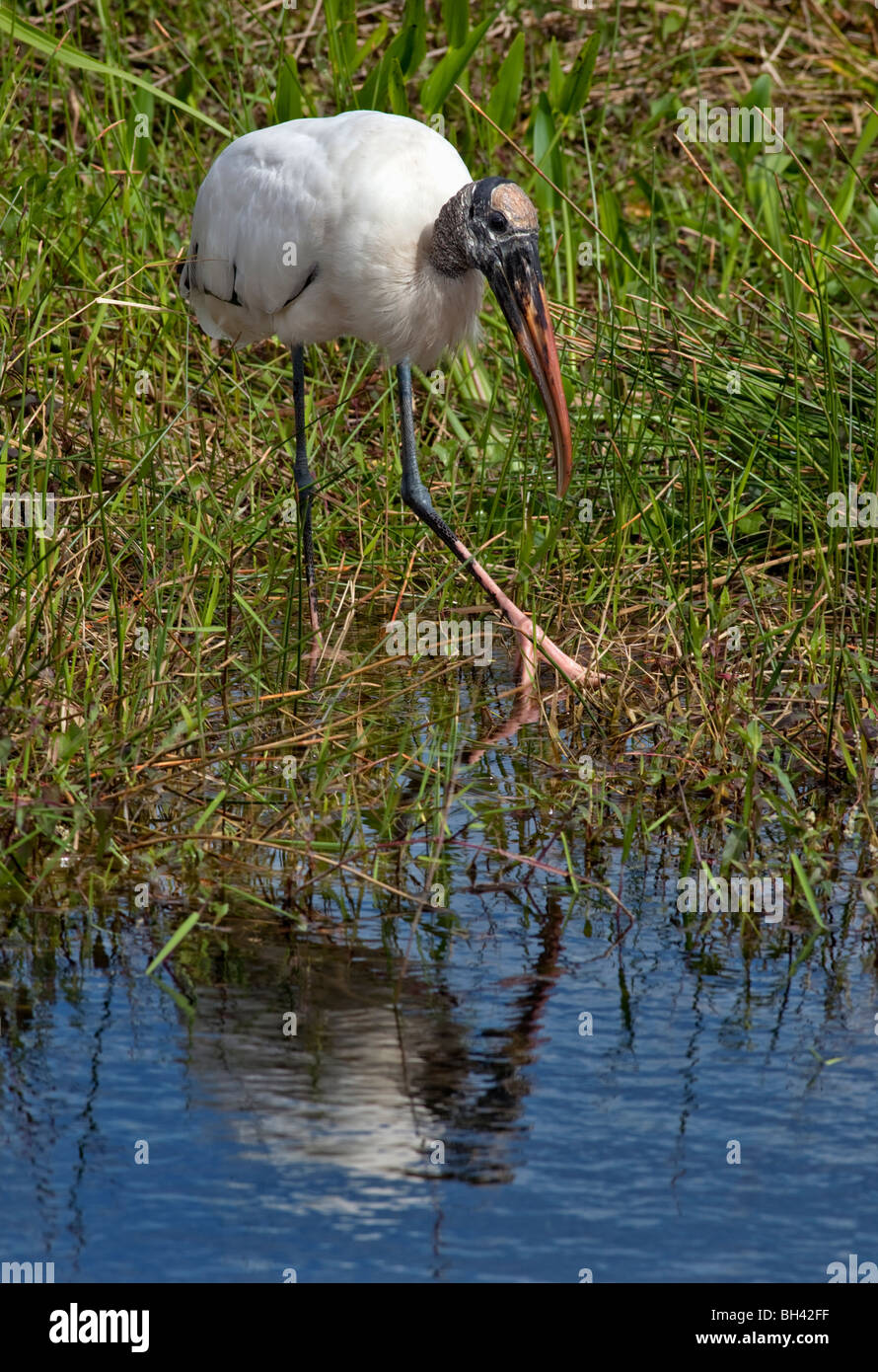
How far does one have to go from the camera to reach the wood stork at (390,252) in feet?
16.4

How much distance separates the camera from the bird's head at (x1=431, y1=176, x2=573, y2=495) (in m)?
4.98

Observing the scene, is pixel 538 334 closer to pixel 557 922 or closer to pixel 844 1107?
pixel 557 922

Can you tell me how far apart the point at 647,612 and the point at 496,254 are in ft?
3.44

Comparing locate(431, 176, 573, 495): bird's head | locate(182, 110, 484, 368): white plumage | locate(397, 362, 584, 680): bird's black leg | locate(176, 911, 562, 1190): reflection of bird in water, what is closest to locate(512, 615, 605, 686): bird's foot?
locate(397, 362, 584, 680): bird's black leg

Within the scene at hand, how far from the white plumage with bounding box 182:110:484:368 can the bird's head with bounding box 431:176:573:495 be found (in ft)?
0.37

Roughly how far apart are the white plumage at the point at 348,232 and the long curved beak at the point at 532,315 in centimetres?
19

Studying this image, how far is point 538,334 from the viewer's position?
506cm

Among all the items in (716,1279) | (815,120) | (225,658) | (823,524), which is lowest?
(716,1279)

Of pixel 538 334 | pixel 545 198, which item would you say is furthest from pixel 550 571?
pixel 545 198

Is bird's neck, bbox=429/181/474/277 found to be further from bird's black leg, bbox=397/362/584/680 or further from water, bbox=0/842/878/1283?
water, bbox=0/842/878/1283

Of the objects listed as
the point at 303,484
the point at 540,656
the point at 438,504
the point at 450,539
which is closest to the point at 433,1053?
the point at 540,656

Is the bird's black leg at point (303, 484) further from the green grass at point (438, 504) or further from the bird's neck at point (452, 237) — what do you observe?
the bird's neck at point (452, 237)

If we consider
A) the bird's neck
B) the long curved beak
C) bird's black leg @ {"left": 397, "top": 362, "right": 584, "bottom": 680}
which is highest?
the bird's neck

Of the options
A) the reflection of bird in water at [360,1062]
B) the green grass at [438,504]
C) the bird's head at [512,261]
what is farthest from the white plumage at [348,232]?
the reflection of bird in water at [360,1062]
